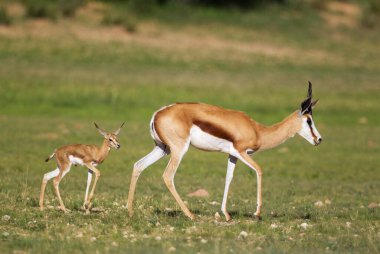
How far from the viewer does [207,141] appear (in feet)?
44.5

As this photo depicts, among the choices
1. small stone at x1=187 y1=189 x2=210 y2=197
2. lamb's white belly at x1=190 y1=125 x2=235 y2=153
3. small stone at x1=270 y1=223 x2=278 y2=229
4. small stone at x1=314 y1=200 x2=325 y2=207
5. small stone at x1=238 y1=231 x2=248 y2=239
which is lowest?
small stone at x1=187 y1=189 x2=210 y2=197

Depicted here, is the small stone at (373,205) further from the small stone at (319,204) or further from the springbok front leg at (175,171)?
the springbok front leg at (175,171)

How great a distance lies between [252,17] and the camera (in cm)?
5372

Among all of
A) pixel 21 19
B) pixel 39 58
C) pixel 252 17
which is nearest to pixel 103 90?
pixel 39 58

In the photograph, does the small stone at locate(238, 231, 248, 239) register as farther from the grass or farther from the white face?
the white face

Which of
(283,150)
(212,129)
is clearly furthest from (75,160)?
(283,150)

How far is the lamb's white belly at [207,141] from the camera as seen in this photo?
1356cm

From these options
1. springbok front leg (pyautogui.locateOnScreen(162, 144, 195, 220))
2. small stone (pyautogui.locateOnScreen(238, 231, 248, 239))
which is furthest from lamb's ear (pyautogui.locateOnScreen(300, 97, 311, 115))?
small stone (pyautogui.locateOnScreen(238, 231, 248, 239))

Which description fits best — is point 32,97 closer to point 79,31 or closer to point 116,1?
point 79,31

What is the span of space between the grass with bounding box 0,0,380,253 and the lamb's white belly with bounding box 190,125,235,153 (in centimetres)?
113

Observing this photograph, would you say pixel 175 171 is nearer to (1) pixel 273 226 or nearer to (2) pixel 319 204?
(1) pixel 273 226

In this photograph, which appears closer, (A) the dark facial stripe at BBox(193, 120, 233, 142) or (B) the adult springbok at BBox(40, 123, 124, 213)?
(A) the dark facial stripe at BBox(193, 120, 233, 142)

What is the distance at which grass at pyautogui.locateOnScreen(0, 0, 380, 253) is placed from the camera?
1234 cm

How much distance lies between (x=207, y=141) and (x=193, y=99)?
67.6 feet
